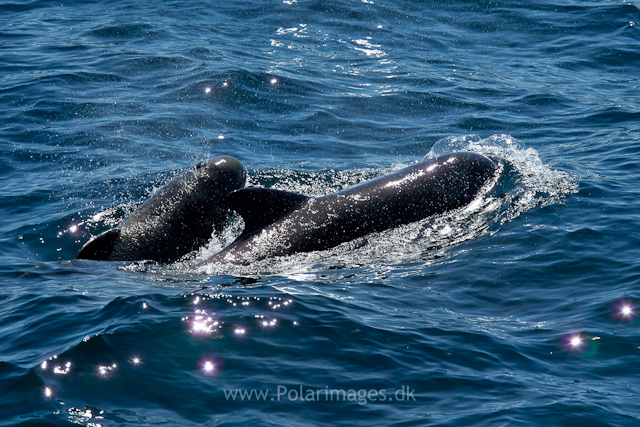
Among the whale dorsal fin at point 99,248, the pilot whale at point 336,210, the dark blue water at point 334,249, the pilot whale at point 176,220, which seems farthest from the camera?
the pilot whale at point 176,220

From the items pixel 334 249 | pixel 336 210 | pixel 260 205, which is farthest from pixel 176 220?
pixel 334 249

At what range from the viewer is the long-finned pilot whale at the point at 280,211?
35.4ft

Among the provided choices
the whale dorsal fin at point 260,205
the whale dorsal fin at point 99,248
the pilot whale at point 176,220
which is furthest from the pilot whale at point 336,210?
the whale dorsal fin at point 99,248

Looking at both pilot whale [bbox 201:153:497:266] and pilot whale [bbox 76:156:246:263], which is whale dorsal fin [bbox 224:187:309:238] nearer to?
pilot whale [bbox 201:153:497:266]

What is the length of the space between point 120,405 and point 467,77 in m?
17.5

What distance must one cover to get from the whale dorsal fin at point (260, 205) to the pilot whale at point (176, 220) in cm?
120

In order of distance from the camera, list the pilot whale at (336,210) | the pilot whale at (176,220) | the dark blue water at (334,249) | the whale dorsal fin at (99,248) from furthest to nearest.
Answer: the pilot whale at (176,220)
the whale dorsal fin at (99,248)
the pilot whale at (336,210)
the dark blue water at (334,249)

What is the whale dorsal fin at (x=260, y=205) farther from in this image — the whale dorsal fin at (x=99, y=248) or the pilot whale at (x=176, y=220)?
the whale dorsal fin at (x=99, y=248)

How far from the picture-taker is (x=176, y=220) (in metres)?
11.8

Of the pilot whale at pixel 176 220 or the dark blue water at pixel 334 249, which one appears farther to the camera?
the pilot whale at pixel 176 220

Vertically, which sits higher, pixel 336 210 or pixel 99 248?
pixel 336 210

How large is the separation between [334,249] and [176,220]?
2814 mm

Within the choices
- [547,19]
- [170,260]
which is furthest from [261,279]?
[547,19]

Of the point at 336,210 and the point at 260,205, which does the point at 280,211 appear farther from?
the point at 336,210
